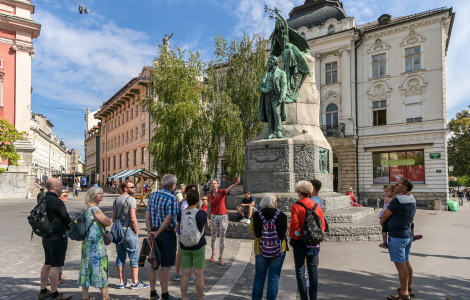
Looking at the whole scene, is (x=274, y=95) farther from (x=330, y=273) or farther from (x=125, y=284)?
(x=125, y=284)

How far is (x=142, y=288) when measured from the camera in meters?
5.23

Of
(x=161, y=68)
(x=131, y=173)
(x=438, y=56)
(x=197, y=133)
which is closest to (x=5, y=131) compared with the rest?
(x=131, y=173)

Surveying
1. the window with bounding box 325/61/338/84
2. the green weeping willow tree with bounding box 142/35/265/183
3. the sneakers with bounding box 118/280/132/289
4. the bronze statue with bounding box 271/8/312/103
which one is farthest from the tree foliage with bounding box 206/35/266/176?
the sneakers with bounding box 118/280/132/289

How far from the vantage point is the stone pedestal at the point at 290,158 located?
32.3ft

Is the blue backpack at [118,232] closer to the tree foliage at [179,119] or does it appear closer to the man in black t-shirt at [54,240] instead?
the man in black t-shirt at [54,240]

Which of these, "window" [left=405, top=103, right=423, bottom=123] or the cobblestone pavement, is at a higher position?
→ "window" [left=405, top=103, right=423, bottom=123]

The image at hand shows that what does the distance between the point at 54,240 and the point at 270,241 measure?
2.91 metres

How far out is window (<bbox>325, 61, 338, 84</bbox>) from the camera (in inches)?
1153

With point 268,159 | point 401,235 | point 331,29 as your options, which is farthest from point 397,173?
point 401,235

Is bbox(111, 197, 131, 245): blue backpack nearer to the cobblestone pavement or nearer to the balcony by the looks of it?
the cobblestone pavement

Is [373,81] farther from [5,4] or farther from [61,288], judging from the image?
[5,4]

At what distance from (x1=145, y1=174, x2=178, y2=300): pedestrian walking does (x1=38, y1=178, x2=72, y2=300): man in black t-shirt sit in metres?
1.13

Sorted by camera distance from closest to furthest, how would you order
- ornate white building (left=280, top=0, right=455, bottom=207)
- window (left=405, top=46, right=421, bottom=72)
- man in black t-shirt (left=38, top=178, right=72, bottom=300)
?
man in black t-shirt (left=38, top=178, right=72, bottom=300) < ornate white building (left=280, top=0, right=455, bottom=207) < window (left=405, top=46, right=421, bottom=72)

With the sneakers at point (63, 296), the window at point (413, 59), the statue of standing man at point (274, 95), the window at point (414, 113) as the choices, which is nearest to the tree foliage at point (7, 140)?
the statue of standing man at point (274, 95)
